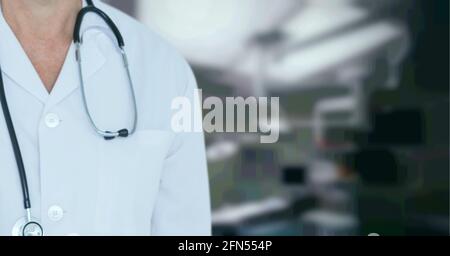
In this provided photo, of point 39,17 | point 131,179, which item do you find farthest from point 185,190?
point 39,17

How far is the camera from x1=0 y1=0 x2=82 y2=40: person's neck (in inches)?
34.6

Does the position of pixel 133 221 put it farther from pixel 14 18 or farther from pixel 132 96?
pixel 14 18

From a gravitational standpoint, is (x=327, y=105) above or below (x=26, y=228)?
above

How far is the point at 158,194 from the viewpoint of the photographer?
95cm

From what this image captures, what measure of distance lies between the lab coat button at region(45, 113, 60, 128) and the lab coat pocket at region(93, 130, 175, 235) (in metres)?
0.07

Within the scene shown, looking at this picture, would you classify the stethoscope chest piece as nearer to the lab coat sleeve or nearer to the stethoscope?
the stethoscope

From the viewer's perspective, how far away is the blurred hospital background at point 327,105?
3.17 feet

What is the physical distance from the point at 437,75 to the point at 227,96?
1.23 feet

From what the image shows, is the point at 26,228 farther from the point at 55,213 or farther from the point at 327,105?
the point at 327,105

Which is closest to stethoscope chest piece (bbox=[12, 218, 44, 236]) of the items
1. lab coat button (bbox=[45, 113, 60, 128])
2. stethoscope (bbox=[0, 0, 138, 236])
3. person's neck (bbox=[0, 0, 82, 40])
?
stethoscope (bbox=[0, 0, 138, 236])

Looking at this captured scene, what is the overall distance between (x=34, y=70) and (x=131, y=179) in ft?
0.68

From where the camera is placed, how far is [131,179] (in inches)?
34.7

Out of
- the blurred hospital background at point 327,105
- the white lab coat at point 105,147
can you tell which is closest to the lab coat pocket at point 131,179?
the white lab coat at point 105,147

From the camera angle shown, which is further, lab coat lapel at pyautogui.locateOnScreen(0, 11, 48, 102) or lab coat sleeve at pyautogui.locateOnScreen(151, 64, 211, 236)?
lab coat sleeve at pyautogui.locateOnScreen(151, 64, 211, 236)
